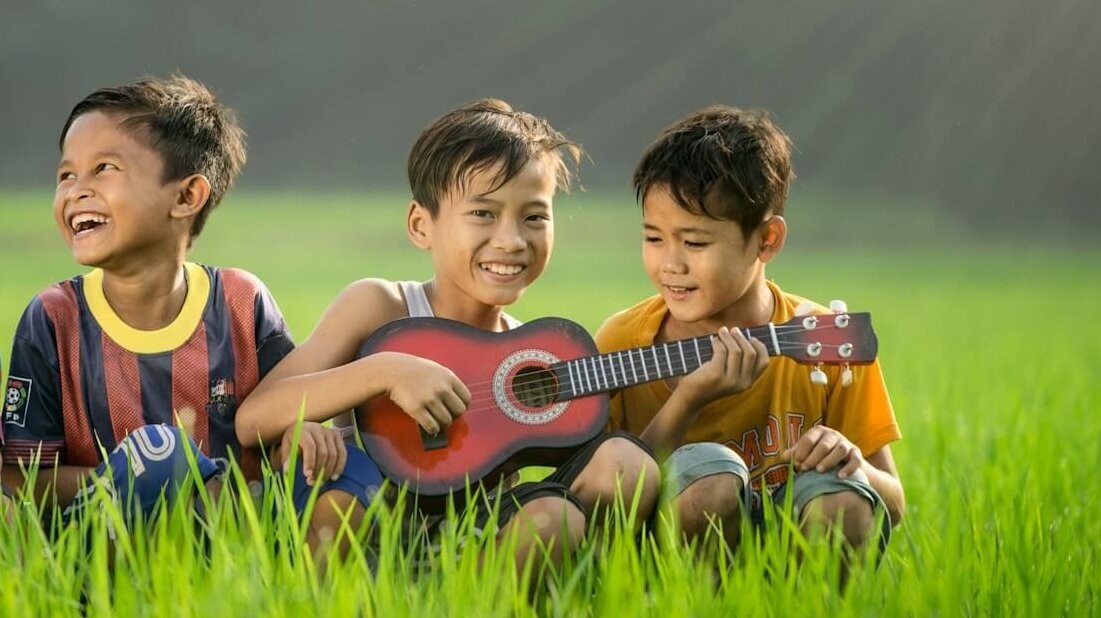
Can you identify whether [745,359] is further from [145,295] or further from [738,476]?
[145,295]

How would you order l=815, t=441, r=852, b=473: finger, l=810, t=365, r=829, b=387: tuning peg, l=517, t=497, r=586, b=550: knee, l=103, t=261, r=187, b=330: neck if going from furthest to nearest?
l=103, t=261, r=187, b=330: neck → l=810, t=365, r=829, b=387: tuning peg → l=815, t=441, r=852, b=473: finger → l=517, t=497, r=586, b=550: knee

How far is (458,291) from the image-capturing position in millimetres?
3311

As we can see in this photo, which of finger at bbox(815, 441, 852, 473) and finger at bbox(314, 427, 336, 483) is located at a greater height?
finger at bbox(314, 427, 336, 483)

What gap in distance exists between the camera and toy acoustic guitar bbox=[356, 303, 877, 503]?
2963mm

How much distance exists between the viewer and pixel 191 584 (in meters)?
2.39

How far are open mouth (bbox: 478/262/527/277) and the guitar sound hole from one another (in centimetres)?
26

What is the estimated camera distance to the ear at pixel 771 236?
3.23m

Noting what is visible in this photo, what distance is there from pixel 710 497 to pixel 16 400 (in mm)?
1587

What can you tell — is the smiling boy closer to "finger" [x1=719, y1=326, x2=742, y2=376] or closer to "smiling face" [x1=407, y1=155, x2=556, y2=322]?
"smiling face" [x1=407, y1=155, x2=556, y2=322]

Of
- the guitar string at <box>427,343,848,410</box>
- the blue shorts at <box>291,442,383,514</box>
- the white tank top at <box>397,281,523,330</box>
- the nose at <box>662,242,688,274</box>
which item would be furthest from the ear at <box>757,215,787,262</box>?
the blue shorts at <box>291,442,383,514</box>

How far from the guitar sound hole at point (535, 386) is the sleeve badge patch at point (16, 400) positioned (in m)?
1.11

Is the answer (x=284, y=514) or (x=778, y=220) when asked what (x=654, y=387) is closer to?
(x=778, y=220)

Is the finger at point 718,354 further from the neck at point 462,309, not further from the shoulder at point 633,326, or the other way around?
the neck at point 462,309

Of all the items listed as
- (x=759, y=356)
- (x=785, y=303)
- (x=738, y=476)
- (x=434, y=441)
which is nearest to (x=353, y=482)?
(x=434, y=441)
